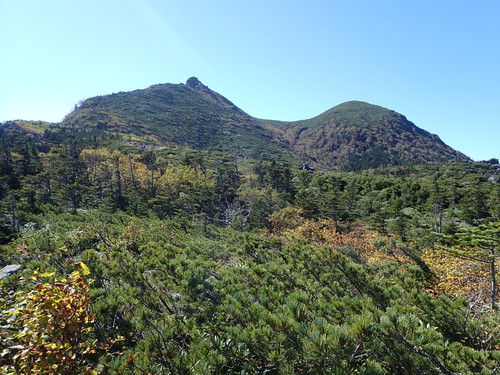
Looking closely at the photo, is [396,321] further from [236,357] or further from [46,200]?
[46,200]

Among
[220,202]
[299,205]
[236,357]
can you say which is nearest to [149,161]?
[220,202]

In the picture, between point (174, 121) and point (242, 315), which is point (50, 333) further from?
point (174, 121)

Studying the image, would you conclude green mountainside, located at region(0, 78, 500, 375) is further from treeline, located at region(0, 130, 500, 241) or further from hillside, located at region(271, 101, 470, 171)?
hillside, located at region(271, 101, 470, 171)

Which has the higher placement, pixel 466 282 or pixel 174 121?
pixel 174 121

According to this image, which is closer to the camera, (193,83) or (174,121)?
(174,121)

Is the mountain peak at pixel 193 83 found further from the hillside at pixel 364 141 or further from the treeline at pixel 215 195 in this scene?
the treeline at pixel 215 195

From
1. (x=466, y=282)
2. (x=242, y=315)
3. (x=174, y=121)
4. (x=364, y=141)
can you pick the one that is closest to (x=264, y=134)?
(x=174, y=121)

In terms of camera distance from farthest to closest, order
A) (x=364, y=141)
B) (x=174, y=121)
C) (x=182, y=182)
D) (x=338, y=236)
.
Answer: (x=364, y=141) → (x=174, y=121) → (x=182, y=182) → (x=338, y=236)

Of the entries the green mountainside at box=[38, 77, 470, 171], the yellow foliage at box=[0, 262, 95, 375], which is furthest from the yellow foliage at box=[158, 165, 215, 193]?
the green mountainside at box=[38, 77, 470, 171]

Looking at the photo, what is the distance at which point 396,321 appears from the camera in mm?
2213

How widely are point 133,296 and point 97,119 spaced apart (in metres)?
111

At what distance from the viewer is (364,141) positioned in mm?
132875

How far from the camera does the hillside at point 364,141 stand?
119m

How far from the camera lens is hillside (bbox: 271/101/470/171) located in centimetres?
11938
